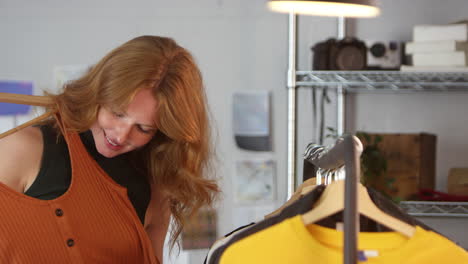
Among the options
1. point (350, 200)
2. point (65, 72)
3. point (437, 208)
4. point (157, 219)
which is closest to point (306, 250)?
point (350, 200)

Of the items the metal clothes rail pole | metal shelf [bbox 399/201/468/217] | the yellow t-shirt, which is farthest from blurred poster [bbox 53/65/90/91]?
the yellow t-shirt

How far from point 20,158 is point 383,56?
132 centimetres

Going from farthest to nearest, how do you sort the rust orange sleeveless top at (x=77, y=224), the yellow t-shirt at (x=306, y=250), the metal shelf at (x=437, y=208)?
the metal shelf at (x=437, y=208)
the rust orange sleeveless top at (x=77, y=224)
the yellow t-shirt at (x=306, y=250)

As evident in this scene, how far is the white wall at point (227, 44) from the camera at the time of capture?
91.7 inches

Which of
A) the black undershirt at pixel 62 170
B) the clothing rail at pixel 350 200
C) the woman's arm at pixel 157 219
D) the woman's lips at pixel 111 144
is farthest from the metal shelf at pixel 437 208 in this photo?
the clothing rail at pixel 350 200

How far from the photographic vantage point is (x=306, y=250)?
853 mm

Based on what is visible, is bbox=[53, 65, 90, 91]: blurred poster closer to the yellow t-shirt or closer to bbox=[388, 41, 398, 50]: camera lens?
bbox=[388, 41, 398, 50]: camera lens

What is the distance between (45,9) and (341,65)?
1.20 m

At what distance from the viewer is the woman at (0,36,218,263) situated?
121 cm

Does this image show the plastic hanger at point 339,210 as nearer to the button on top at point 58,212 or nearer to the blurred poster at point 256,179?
the button on top at point 58,212

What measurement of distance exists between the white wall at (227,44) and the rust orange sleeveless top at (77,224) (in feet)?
3.51

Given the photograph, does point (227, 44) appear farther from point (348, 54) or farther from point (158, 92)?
point (158, 92)

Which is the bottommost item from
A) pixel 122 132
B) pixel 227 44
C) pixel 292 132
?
pixel 292 132

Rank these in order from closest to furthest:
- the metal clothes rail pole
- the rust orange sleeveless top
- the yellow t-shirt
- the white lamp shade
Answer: the yellow t-shirt, the rust orange sleeveless top, the white lamp shade, the metal clothes rail pole
